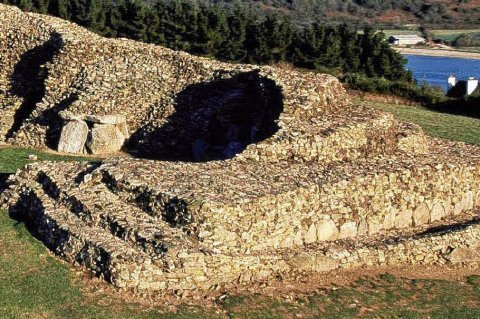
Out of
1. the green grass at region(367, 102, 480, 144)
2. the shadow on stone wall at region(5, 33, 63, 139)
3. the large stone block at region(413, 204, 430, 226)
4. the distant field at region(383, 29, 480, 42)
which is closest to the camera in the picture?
the large stone block at region(413, 204, 430, 226)

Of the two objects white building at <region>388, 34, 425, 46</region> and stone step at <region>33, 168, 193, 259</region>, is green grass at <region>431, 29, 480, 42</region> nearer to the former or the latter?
white building at <region>388, 34, 425, 46</region>

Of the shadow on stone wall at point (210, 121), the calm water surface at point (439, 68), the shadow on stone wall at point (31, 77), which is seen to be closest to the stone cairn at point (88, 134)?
the shadow on stone wall at point (210, 121)

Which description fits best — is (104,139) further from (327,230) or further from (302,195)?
(327,230)

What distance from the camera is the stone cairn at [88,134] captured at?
30.9 m

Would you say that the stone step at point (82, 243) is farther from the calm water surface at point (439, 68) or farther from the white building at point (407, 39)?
the white building at point (407, 39)

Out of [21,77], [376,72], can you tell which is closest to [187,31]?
[376,72]

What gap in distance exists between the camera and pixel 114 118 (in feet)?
104

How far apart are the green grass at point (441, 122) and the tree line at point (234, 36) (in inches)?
388

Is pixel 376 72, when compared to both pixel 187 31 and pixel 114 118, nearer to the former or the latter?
pixel 187 31

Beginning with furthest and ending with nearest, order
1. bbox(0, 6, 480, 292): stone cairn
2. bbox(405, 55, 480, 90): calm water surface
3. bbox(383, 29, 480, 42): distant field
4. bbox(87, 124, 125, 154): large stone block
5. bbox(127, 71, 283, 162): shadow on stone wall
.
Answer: bbox(383, 29, 480, 42): distant field
bbox(405, 55, 480, 90): calm water surface
bbox(87, 124, 125, 154): large stone block
bbox(127, 71, 283, 162): shadow on stone wall
bbox(0, 6, 480, 292): stone cairn

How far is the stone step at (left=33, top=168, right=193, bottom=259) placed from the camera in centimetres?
1808

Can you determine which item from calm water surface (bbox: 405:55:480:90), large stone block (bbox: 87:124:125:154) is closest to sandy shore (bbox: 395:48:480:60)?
calm water surface (bbox: 405:55:480:90)

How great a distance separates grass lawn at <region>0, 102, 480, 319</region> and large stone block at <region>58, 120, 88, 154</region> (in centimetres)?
1028

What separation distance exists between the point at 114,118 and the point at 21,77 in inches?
317
